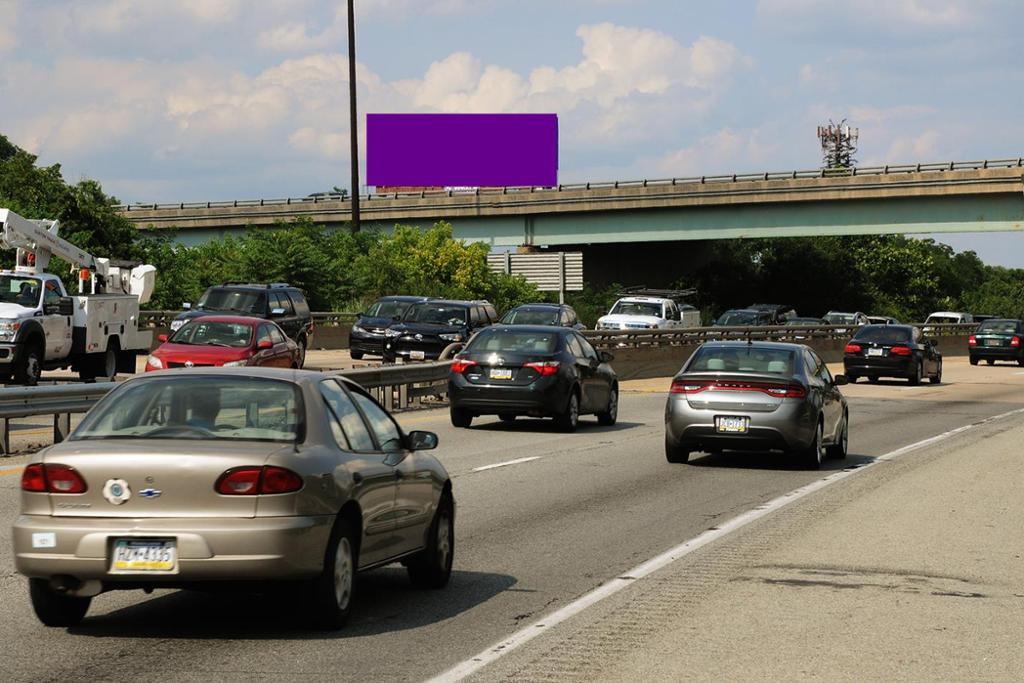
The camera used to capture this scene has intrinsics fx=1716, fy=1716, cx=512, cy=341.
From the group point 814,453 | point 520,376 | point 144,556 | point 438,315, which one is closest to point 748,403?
point 814,453

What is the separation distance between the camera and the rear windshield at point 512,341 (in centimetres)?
2509

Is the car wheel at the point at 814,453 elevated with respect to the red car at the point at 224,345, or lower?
lower

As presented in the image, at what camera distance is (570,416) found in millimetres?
25516

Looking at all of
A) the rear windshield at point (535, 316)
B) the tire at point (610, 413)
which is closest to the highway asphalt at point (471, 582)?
the tire at point (610, 413)

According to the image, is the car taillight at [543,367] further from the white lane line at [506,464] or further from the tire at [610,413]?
the white lane line at [506,464]

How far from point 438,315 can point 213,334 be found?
14042 mm

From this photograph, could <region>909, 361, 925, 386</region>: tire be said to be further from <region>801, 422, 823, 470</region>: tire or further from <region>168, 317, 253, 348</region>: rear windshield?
<region>801, 422, 823, 470</region>: tire

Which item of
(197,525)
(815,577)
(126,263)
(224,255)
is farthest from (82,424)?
(224,255)

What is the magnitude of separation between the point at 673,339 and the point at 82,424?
1632 inches

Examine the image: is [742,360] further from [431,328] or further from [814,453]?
[431,328]

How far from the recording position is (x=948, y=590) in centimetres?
1121

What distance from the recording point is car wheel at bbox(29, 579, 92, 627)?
9133 mm

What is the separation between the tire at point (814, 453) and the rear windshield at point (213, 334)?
11693 millimetres

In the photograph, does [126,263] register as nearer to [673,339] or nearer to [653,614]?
[673,339]
